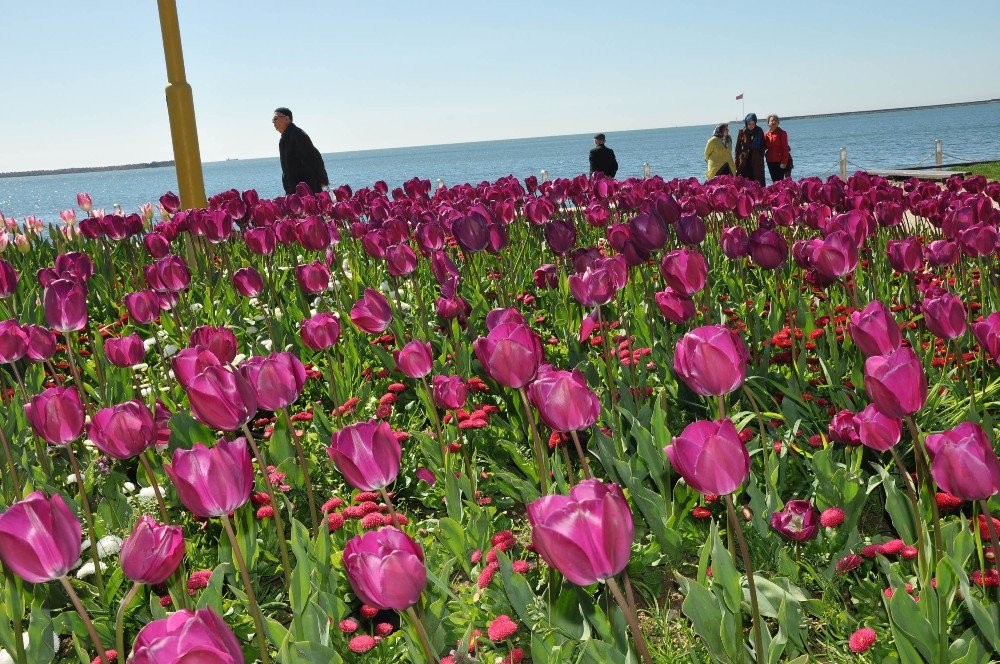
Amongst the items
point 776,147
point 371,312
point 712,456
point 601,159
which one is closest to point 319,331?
point 371,312

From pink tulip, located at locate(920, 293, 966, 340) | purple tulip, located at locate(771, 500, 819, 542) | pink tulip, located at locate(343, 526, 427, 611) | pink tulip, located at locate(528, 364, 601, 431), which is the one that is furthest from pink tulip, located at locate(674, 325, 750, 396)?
pink tulip, located at locate(920, 293, 966, 340)

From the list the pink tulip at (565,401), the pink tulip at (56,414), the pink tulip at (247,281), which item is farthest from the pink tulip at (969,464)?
the pink tulip at (247,281)

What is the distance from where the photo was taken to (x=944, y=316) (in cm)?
251

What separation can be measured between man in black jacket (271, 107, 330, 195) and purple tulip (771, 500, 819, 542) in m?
7.26

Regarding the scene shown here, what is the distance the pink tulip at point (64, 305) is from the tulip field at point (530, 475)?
1 centimetres

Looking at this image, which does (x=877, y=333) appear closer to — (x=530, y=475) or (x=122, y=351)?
(x=530, y=475)

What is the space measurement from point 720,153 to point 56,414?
11481 millimetres

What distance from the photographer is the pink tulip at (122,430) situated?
2.09 meters

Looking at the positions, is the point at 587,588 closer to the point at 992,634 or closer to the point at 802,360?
the point at 992,634

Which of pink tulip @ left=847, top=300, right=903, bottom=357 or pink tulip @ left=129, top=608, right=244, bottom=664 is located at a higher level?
pink tulip @ left=847, top=300, right=903, bottom=357

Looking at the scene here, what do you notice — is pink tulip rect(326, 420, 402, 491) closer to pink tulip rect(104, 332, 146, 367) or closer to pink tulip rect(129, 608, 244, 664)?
pink tulip rect(129, 608, 244, 664)

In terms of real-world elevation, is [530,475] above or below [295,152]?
below

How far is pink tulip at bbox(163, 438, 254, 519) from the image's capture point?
1.66m

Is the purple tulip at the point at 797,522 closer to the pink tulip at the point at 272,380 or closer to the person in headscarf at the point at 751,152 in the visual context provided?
the pink tulip at the point at 272,380
